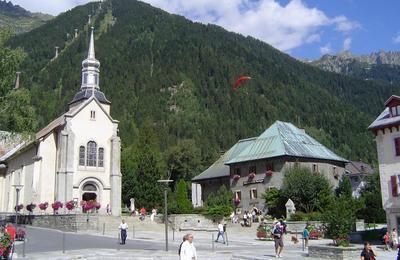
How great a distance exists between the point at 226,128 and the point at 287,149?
9502 centimetres

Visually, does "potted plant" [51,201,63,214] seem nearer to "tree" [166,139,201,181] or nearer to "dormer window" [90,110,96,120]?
"dormer window" [90,110,96,120]

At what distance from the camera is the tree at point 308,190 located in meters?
47.6

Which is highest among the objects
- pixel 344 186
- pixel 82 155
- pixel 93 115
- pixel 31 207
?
pixel 93 115

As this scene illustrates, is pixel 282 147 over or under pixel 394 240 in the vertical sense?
over

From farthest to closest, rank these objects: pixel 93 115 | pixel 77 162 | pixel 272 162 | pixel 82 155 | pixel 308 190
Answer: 1. pixel 93 115
2. pixel 82 155
3. pixel 272 162
4. pixel 77 162
5. pixel 308 190

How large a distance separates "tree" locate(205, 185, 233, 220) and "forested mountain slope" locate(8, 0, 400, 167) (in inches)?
2866

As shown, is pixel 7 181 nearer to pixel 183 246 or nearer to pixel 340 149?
pixel 183 246

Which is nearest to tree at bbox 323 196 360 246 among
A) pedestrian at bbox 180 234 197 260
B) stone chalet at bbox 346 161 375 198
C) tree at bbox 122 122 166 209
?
pedestrian at bbox 180 234 197 260

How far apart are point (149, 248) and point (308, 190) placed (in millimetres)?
23659

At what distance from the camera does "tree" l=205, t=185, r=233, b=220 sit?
160 ft

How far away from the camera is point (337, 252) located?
23.2 metres

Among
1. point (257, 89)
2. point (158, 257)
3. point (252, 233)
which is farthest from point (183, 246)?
point (257, 89)

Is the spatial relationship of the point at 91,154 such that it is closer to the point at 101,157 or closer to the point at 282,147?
the point at 101,157

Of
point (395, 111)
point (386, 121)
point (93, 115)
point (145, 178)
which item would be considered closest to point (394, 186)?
point (386, 121)
